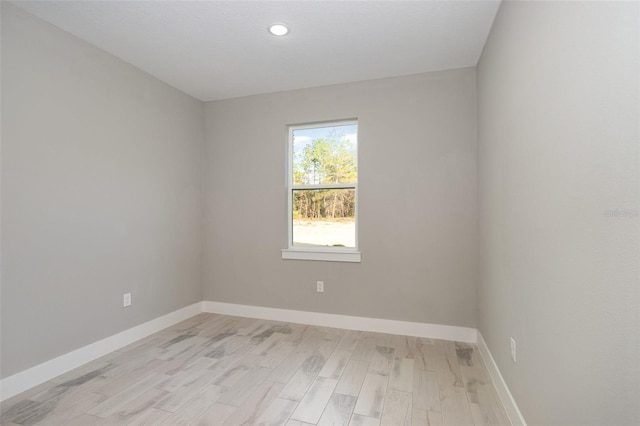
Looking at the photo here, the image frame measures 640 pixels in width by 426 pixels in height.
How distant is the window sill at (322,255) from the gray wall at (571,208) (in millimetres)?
→ 1558

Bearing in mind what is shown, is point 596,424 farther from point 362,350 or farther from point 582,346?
point 362,350

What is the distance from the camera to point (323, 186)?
3623 millimetres

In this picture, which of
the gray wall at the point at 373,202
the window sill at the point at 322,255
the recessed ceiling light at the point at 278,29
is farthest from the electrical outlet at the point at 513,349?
the recessed ceiling light at the point at 278,29

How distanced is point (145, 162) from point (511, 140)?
10.4ft

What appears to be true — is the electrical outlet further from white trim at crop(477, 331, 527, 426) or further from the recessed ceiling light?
the recessed ceiling light

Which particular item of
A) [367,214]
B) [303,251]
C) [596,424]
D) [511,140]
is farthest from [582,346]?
[303,251]

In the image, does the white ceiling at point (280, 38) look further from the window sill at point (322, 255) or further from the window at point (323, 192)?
the window sill at point (322, 255)

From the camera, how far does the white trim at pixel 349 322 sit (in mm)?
3082

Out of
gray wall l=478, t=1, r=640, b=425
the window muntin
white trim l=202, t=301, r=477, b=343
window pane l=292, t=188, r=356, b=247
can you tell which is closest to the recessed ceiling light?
the window muntin

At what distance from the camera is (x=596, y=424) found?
1023mm

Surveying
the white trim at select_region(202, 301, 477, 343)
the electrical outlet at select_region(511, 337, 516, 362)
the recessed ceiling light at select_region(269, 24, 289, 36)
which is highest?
the recessed ceiling light at select_region(269, 24, 289, 36)

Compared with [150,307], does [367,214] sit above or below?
above

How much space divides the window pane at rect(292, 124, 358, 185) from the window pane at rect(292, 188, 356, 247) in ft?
0.48

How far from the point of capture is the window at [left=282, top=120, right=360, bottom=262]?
350cm
